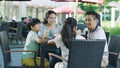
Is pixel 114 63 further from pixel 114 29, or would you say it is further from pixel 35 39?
pixel 114 29

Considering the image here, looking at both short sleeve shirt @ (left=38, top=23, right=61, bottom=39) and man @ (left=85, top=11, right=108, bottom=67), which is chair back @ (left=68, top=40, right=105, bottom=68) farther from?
short sleeve shirt @ (left=38, top=23, right=61, bottom=39)

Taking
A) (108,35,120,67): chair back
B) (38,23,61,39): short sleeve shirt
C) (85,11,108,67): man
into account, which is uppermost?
(85,11,108,67): man

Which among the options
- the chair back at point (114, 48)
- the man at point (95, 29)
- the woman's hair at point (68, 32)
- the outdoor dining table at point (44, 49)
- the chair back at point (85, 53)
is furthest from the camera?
the chair back at point (114, 48)

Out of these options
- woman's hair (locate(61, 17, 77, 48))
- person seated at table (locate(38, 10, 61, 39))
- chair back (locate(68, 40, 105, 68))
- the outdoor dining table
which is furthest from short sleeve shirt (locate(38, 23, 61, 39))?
chair back (locate(68, 40, 105, 68))

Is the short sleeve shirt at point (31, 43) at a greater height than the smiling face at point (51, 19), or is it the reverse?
the smiling face at point (51, 19)

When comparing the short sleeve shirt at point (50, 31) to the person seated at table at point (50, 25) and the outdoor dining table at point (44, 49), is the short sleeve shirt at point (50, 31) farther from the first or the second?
the outdoor dining table at point (44, 49)

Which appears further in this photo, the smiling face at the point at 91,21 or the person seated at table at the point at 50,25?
the person seated at table at the point at 50,25

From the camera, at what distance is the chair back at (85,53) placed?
11.8 feet

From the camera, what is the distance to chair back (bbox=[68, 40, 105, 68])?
11.8 feet

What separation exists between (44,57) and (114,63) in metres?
0.96

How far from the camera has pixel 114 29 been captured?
1464 centimetres

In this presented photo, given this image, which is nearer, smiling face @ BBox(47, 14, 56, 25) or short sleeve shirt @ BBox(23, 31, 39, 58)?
short sleeve shirt @ BBox(23, 31, 39, 58)

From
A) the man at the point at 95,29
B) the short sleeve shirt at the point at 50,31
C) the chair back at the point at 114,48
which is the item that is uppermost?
the man at the point at 95,29

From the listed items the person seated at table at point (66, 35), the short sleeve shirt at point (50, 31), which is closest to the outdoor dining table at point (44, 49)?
the short sleeve shirt at point (50, 31)
